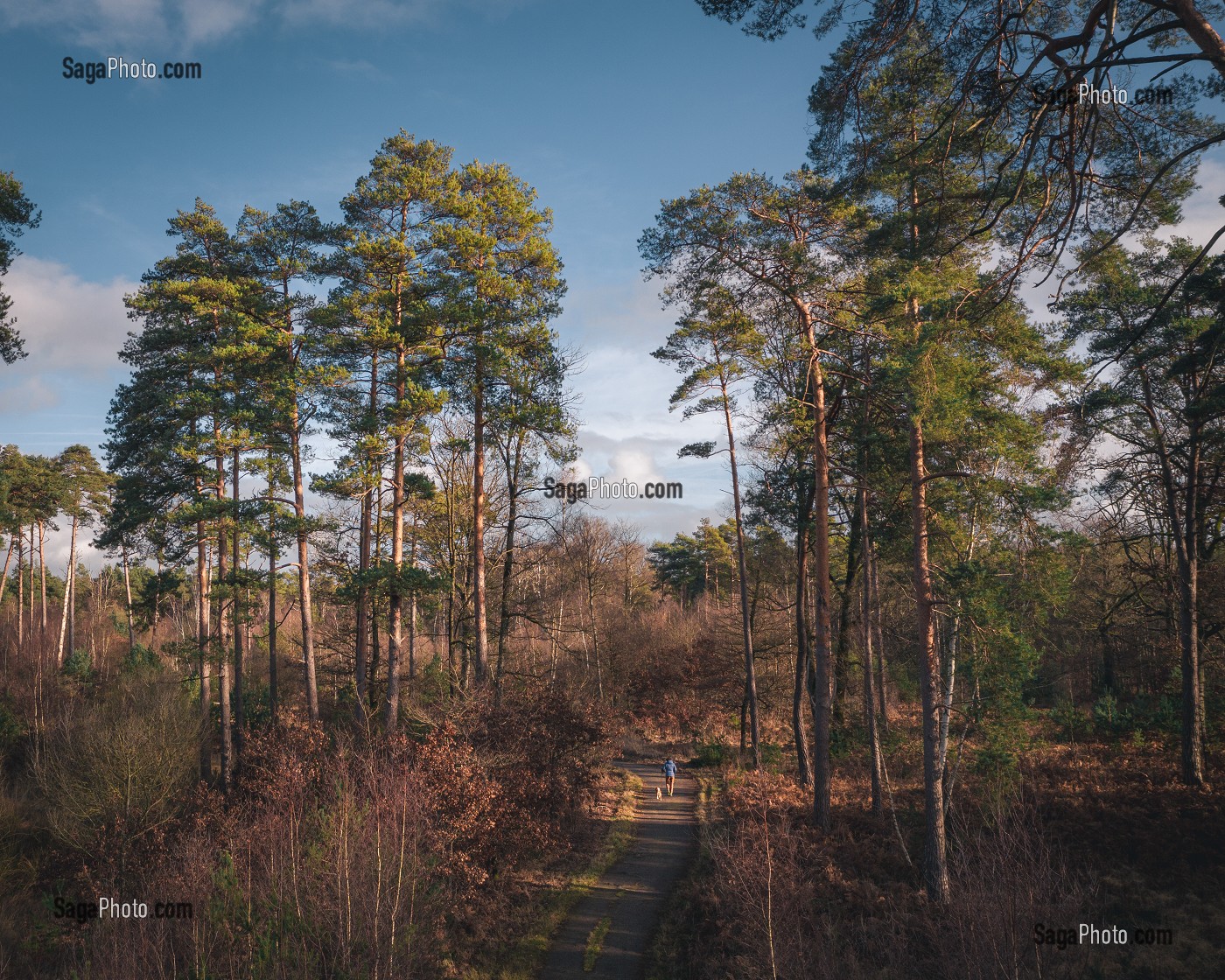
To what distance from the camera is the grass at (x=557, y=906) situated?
11725mm

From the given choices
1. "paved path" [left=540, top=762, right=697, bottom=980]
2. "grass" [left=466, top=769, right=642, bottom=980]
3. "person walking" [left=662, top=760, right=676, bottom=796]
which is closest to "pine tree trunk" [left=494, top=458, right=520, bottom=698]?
"grass" [left=466, top=769, right=642, bottom=980]

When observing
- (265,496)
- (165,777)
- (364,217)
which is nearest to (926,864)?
(165,777)

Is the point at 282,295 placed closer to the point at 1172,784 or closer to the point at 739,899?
the point at 739,899

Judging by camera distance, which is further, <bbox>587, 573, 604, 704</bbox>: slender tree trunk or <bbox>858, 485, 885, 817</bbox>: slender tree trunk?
<bbox>587, 573, 604, 704</bbox>: slender tree trunk

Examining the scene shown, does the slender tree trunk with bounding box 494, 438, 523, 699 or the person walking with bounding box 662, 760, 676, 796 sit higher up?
the slender tree trunk with bounding box 494, 438, 523, 699

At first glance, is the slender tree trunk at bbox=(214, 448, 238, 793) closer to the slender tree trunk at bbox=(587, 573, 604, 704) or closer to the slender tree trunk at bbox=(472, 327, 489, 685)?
the slender tree trunk at bbox=(472, 327, 489, 685)

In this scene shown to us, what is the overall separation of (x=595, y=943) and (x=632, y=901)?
6.80ft

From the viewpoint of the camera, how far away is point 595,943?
12.7 m

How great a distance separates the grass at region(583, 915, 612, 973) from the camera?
39.3ft

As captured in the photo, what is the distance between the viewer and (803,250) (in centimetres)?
1403

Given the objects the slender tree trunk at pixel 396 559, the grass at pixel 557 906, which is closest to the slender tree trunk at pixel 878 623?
the grass at pixel 557 906

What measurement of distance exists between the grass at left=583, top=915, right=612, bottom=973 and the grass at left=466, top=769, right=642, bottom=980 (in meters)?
0.03

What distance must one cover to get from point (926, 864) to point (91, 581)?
75119 mm

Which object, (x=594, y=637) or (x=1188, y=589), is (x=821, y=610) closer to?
(x=1188, y=589)
